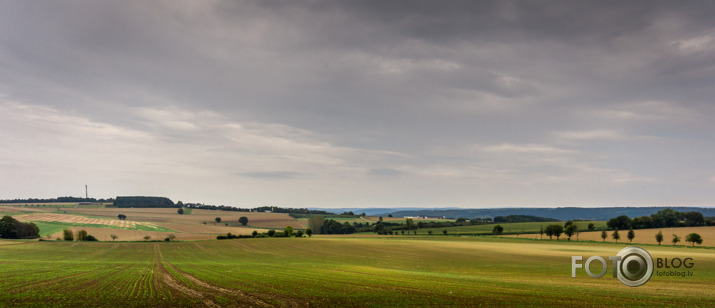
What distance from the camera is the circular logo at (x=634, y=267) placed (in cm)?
3469

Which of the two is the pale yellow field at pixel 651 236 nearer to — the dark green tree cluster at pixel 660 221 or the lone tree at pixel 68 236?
the dark green tree cluster at pixel 660 221

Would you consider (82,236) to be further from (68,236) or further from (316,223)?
(316,223)

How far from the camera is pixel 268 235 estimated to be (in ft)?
458

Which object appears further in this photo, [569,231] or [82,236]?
[569,231]

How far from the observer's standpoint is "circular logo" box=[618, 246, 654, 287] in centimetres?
3469

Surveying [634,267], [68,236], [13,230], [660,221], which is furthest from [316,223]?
[634,267]

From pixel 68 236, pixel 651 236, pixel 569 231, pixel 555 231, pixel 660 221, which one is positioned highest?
pixel 660 221

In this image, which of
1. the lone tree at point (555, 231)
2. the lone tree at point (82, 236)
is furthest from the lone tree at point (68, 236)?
the lone tree at point (555, 231)

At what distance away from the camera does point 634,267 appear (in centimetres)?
4034

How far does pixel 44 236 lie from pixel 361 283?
401ft

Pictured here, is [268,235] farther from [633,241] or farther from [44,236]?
[633,241]

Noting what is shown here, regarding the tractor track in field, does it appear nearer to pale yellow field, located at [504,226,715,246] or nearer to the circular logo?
the circular logo

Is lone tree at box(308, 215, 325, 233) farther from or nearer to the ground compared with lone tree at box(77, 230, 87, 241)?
nearer to the ground

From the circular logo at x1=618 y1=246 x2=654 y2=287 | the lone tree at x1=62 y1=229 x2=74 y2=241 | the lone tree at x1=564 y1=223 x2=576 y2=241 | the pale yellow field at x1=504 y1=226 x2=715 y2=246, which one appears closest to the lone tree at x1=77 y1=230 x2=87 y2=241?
the lone tree at x1=62 y1=229 x2=74 y2=241
